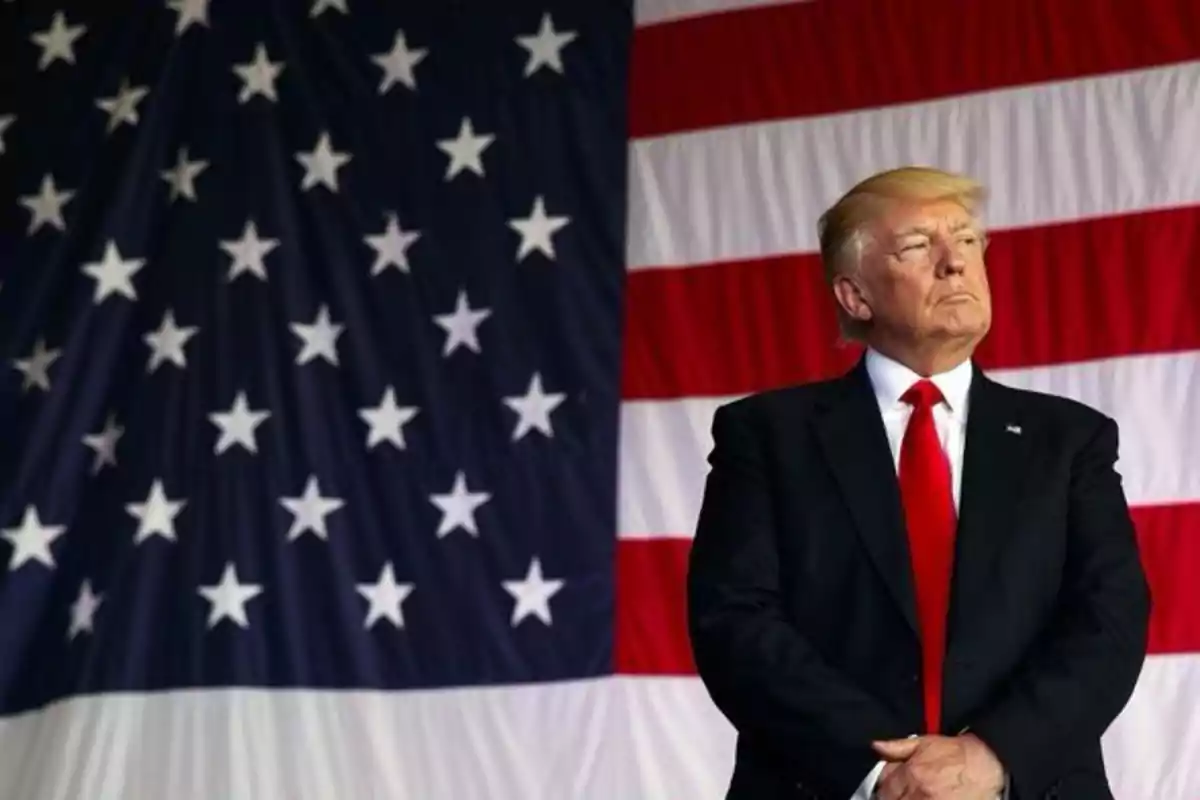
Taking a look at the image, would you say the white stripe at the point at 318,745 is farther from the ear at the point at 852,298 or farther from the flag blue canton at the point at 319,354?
the ear at the point at 852,298

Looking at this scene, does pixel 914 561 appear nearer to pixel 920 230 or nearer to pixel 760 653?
pixel 760 653

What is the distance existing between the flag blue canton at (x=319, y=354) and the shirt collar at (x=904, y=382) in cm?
153

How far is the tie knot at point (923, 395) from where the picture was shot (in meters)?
1.98

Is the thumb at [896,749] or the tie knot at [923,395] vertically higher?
the tie knot at [923,395]

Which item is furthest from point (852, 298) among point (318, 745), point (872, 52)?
point (318, 745)

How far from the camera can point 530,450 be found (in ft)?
11.8

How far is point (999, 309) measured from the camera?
10.8 feet

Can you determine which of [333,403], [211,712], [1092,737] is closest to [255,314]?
[333,403]

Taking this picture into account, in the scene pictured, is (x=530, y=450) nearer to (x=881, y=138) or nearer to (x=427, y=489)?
(x=427, y=489)

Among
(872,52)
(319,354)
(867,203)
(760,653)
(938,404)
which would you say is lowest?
(760,653)

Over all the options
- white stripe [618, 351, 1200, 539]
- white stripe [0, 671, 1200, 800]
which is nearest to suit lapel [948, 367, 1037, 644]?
white stripe [618, 351, 1200, 539]

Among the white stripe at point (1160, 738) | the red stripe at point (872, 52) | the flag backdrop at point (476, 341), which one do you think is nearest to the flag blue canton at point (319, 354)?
the flag backdrop at point (476, 341)

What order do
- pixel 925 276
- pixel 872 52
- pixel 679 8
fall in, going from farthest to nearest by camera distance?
pixel 679 8 < pixel 872 52 < pixel 925 276

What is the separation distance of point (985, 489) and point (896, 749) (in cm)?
31
